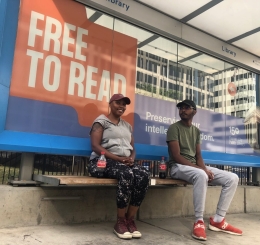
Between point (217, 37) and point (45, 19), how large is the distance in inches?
132

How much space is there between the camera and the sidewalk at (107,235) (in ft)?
8.49

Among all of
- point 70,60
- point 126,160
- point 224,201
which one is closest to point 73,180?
point 126,160

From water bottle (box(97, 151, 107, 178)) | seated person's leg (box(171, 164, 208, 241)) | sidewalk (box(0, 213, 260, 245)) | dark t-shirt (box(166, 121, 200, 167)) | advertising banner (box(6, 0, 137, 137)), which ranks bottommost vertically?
sidewalk (box(0, 213, 260, 245))

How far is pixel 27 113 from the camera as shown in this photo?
3.34 metres

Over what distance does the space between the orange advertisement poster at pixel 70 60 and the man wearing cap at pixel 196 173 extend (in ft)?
3.09

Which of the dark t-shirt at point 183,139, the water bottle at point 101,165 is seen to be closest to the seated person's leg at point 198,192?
the dark t-shirt at point 183,139

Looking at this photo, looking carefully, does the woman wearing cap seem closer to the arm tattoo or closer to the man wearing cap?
the arm tattoo

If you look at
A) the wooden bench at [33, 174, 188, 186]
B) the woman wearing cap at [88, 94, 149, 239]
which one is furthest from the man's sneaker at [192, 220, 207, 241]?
the woman wearing cap at [88, 94, 149, 239]

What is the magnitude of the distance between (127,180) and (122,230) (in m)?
0.51

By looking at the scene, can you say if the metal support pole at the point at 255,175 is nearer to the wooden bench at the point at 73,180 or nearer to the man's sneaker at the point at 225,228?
the man's sneaker at the point at 225,228

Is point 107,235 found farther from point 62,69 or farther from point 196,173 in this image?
point 62,69

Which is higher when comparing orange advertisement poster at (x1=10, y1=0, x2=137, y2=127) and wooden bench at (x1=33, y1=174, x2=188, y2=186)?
orange advertisement poster at (x1=10, y1=0, x2=137, y2=127)

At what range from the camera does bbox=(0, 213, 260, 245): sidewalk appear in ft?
8.49

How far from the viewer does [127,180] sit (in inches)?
109
